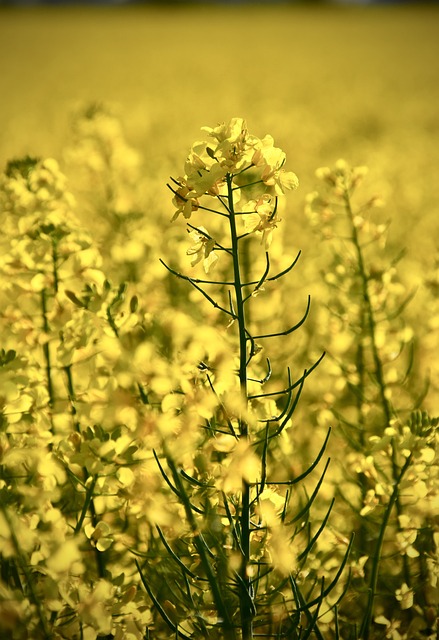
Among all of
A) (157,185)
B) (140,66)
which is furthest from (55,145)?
(140,66)

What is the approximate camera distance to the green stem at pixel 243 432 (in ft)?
3.34

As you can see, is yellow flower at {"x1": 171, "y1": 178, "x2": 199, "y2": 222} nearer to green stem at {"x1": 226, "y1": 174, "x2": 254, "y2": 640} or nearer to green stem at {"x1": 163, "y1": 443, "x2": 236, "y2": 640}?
green stem at {"x1": 226, "y1": 174, "x2": 254, "y2": 640}

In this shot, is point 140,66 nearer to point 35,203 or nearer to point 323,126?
point 323,126

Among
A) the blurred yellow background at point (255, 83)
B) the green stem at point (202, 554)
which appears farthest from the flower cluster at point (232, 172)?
the blurred yellow background at point (255, 83)

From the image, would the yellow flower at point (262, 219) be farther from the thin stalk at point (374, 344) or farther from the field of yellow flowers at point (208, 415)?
the thin stalk at point (374, 344)

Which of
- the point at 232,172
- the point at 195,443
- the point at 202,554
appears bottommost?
the point at 202,554

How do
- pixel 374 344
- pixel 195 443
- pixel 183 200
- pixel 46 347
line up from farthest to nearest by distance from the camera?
1. pixel 374 344
2. pixel 46 347
3. pixel 195 443
4. pixel 183 200

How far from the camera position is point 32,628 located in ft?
4.04

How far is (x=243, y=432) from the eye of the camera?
109 centimetres

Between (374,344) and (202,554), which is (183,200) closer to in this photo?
(202,554)

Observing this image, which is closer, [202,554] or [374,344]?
[202,554]

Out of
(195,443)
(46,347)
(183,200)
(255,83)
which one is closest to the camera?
(183,200)

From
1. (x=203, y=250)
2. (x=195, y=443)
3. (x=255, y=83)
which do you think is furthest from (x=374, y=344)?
(x=255, y=83)

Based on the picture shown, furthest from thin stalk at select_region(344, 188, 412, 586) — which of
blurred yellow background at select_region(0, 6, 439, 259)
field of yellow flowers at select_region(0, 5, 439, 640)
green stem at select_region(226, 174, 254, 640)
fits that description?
blurred yellow background at select_region(0, 6, 439, 259)
